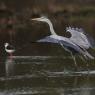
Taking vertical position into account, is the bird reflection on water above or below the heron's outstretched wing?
below

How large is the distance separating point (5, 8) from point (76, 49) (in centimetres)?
954

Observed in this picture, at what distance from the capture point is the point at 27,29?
20.1 metres

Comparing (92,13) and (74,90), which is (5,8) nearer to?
(92,13)

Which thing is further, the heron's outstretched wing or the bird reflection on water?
the heron's outstretched wing

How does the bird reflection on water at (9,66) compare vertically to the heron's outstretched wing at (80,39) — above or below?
below

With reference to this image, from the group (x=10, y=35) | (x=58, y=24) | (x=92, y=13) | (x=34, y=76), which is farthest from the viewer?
(x=92, y=13)

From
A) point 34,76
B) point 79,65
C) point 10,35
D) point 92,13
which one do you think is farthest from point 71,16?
point 34,76

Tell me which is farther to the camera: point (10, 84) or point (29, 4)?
point (29, 4)

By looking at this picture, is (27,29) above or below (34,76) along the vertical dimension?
below

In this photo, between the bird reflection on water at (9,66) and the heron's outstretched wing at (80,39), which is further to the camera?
the heron's outstretched wing at (80,39)

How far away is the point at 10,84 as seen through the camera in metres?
11.1

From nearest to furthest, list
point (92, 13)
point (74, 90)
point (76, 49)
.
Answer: point (74, 90), point (76, 49), point (92, 13)

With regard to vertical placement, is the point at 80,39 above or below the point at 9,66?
above

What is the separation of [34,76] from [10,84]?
84 centimetres
